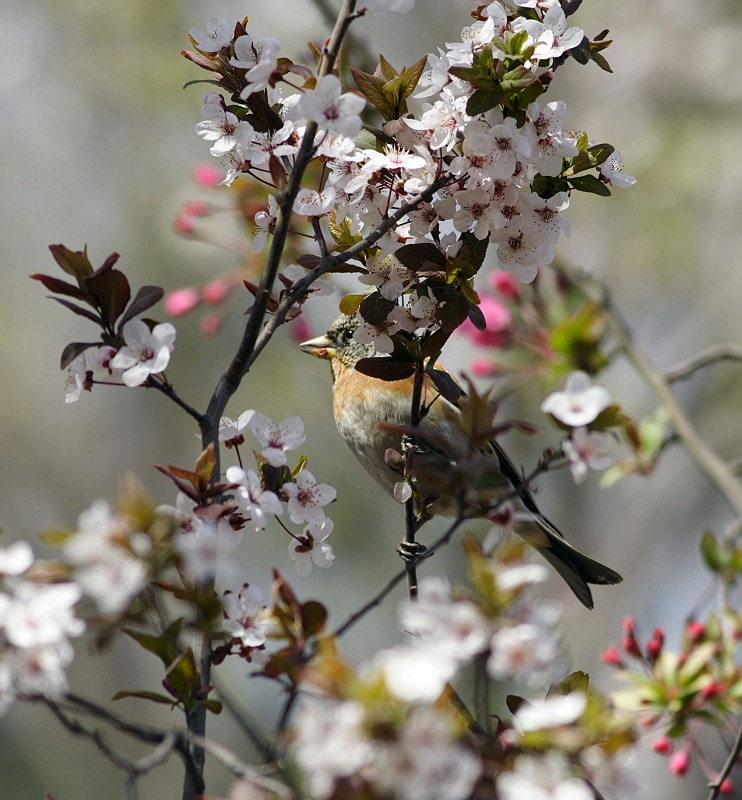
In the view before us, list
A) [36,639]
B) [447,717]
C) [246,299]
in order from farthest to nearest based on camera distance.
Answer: [246,299]
[36,639]
[447,717]

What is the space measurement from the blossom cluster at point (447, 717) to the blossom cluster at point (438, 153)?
71 centimetres

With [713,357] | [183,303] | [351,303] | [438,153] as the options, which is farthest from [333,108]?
[183,303]

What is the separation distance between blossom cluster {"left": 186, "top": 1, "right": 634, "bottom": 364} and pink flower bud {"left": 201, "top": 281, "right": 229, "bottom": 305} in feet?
7.00

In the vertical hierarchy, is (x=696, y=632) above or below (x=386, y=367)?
below

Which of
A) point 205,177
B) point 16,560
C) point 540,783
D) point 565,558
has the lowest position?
point 540,783

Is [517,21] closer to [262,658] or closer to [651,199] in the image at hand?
[262,658]

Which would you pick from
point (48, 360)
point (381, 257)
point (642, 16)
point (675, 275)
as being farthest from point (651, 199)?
point (381, 257)

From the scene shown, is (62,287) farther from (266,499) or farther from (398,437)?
(398,437)

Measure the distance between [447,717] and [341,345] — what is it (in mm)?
2896

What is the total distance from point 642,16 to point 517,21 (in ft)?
26.0

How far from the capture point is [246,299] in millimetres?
7754

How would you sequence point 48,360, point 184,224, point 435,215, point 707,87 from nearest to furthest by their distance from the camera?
point 435,215, point 184,224, point 707,87, point 48,360

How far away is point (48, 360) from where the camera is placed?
1001 cm

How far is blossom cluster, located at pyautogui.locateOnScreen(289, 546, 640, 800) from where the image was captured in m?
0.88
